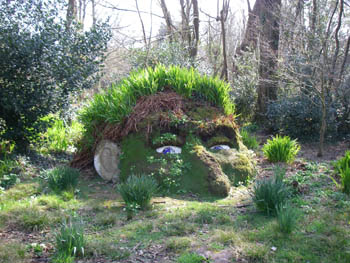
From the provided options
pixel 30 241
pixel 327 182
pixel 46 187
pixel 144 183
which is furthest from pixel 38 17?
pixel 327 182

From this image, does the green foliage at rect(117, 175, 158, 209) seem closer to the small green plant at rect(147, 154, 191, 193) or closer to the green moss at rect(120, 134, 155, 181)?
the small green plant at rect(147, 154, 191, 193)

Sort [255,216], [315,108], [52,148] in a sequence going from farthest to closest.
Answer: [315,108] → [52,148] → [255,216]

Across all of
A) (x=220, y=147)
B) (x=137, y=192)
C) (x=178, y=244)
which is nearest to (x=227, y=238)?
(x=178, y=244)

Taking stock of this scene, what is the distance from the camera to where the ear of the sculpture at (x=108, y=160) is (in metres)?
5.82

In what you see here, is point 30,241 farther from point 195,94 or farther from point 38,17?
point 38,17

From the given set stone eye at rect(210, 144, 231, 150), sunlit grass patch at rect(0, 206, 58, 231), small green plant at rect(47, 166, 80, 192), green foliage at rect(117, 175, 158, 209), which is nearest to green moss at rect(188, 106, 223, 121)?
stone eye at rect(210, 144, 231, 150)

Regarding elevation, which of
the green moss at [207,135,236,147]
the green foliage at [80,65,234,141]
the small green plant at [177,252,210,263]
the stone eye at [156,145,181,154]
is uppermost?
the green foliage at [80,65,234,141]

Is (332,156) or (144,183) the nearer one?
(144,183)

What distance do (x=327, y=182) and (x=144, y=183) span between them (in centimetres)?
299

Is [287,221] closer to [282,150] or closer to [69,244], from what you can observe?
[69,244]

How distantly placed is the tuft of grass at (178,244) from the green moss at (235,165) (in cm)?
218

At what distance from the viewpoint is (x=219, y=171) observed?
209 inches

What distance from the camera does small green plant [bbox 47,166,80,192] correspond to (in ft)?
16.1

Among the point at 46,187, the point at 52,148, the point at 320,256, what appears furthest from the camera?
the point at 52,148
